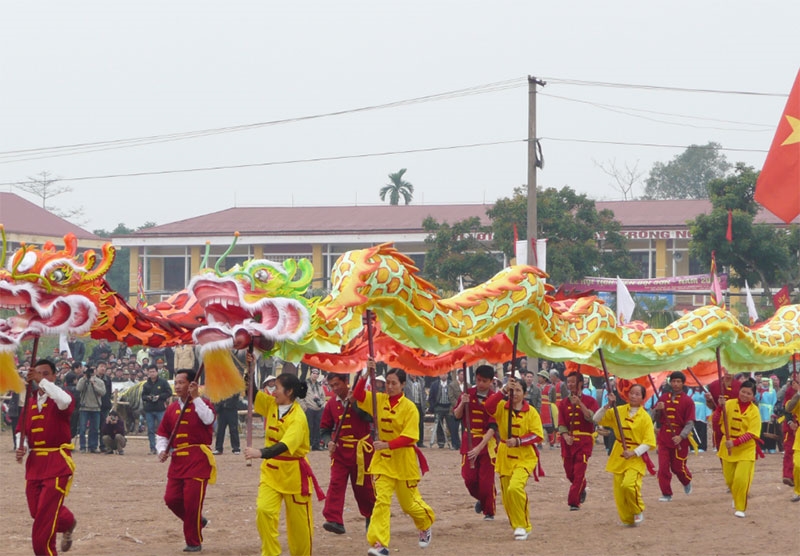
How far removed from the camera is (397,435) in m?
10.8

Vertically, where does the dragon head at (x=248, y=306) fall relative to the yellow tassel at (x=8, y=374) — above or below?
above

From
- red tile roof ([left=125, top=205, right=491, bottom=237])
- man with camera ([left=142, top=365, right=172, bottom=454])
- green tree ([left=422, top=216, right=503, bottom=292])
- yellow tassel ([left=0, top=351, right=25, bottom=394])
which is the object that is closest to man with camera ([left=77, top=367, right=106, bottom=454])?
man with camera ([left=142, top=365, right=172, bottom=454])

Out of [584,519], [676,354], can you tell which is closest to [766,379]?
[676,354]

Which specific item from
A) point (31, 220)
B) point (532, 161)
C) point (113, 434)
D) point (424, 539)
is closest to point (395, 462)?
point (424, 539)

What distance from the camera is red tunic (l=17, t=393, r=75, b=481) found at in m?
9.76

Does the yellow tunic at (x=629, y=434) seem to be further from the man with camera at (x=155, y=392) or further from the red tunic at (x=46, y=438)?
→ the man with camera at (x=155, y=392)

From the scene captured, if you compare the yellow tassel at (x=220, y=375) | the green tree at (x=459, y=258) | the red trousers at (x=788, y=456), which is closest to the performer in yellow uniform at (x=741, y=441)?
the red trousers at (x=788, y=456)

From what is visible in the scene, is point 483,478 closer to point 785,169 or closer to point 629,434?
point 629,434

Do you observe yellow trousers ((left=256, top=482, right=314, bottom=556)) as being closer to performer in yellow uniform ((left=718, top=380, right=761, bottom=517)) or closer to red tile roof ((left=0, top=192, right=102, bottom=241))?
performer in yellow uniform ((left=718, top=380, right=761, bottom=517))

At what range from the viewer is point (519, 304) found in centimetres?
1222

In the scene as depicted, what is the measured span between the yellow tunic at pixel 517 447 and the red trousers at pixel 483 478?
0.69 metres

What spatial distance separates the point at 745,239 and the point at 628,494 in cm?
1678

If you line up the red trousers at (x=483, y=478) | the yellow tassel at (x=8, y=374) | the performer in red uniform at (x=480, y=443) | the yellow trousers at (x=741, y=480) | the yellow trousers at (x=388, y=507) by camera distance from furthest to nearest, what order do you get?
the yellow trousers at (x=741, y=480)
the red trousers at (x=483, y=478)
the performer in red uniform at (x=480, y=443)
the yellow trousers at (x=388, y=507)
the yellow tassel at (x=8, y=374)

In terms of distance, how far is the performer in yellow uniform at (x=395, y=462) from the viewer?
34.0 feet
